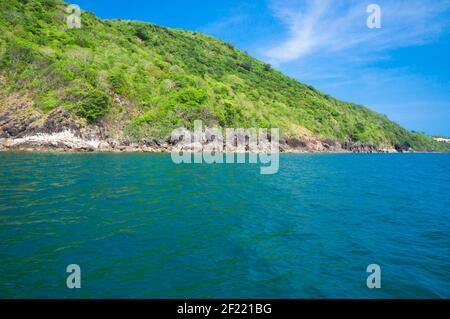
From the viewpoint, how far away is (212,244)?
1214 cm

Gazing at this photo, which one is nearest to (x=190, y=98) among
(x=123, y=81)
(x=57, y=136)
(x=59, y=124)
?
(x=123, y=81)

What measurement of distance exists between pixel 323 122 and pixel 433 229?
130865 millimetres

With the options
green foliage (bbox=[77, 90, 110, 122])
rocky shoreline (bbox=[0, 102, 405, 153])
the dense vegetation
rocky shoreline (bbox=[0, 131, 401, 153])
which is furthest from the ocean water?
the dense vegetation

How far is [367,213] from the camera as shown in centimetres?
1888

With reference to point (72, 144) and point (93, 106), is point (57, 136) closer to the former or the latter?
point (72, 144)

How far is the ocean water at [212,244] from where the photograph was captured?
8.69 meters

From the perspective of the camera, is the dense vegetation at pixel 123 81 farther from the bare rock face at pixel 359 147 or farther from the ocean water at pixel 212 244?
the ocean water at pixel 212 244

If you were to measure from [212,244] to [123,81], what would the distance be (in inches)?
3168

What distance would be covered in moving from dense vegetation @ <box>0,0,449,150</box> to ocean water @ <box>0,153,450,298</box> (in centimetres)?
5632

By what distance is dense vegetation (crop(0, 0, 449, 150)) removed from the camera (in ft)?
237

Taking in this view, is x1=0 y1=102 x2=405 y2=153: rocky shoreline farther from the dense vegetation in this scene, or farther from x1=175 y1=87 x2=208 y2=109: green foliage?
x1=175 y1=87 x2=208 y2=109: green foliage

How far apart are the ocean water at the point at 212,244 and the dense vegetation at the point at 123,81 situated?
5632 cm
